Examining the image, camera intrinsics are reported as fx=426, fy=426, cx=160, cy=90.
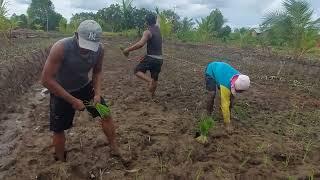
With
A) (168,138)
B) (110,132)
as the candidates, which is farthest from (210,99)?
(110,132)

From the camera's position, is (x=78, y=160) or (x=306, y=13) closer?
(x=78, y=160)

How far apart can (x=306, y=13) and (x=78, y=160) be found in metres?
13.3

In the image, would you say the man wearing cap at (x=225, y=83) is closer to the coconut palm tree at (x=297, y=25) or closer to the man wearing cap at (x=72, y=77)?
the man wearing cap at (x=72, y=77)

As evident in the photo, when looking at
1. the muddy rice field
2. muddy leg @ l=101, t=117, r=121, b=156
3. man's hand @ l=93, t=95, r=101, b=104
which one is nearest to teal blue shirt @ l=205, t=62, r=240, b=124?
the muddy rice field

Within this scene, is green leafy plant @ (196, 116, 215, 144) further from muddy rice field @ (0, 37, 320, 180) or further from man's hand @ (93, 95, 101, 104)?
man's hand @ (93, 95, 101, 104)

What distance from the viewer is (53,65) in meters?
4.21

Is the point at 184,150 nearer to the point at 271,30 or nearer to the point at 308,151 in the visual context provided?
the point at 308,151

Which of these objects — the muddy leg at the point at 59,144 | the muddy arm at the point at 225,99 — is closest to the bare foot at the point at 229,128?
the muddy arm at the point at 225,99

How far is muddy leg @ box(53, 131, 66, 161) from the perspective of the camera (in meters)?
4.68

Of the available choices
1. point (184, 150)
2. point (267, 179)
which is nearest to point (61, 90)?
point (184, 150)

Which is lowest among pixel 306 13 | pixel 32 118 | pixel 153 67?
pixel 32 118

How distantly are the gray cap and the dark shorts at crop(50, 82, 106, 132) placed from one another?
60 centimetres

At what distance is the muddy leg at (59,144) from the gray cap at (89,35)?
1.08m

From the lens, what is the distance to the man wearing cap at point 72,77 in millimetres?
4211
